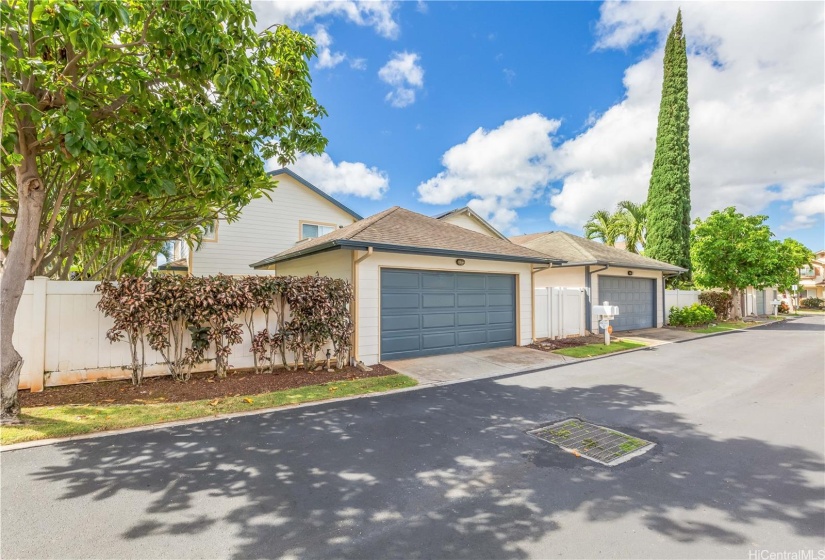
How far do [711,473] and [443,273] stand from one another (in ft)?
22.9

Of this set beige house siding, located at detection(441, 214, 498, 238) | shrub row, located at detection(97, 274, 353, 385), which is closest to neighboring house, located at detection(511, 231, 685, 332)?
beige house siding, located at detection(441, 214, 498, 238)

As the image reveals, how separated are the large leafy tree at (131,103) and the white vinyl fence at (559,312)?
9842mm

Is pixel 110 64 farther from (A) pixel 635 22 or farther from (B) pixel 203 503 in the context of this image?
(A) pixel 635 22

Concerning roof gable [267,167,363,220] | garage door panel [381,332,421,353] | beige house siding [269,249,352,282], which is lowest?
garage door panel [381,332,421,353]

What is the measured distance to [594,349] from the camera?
1098cm

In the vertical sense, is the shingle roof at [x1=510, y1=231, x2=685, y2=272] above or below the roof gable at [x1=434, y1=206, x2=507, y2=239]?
below

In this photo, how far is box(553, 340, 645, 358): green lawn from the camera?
1017cm

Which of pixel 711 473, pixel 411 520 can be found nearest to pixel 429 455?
pixel 411 520

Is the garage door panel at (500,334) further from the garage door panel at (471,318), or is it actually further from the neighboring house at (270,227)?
the neighboring house at (270,227)

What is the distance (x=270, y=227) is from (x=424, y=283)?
991 cm

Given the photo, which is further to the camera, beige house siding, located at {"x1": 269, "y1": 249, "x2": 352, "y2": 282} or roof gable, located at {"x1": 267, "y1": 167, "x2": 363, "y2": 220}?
roof gable, located at {"x1": 267, "y1": 167, "x2": 363, "y2": 220}

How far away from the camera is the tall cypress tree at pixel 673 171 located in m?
21.4

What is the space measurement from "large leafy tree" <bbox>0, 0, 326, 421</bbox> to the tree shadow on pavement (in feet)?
10.2

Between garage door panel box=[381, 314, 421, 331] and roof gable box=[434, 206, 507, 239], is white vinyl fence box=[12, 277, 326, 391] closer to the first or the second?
garage door panel box=[381, 314, 421, 331]
